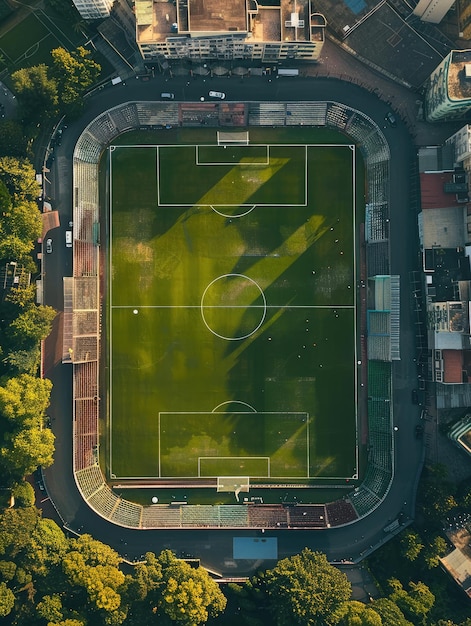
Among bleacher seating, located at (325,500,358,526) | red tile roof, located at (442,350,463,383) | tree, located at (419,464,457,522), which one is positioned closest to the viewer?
tree, located at (419,464,457,522)

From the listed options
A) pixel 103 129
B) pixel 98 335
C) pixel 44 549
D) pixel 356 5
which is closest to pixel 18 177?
pixel 103 129

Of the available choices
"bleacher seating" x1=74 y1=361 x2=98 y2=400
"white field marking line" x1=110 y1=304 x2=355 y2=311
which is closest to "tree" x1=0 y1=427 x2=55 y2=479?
"bleacher seating" x1=74 y1=361 x2=98 y2=400

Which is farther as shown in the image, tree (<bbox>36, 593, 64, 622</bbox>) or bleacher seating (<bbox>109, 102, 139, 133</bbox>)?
bleacher seating (<bbox>109, 102, 139, 133</bbox>)

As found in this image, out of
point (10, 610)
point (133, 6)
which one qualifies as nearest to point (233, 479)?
point (10, 610)

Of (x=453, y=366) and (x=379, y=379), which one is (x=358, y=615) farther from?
(x=453, y=366)

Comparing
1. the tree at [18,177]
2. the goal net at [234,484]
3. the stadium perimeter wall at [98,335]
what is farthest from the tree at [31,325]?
the goal net at [234,484]

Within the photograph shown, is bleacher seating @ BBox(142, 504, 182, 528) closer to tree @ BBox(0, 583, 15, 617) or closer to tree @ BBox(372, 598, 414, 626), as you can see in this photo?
tree @ BBox(0, 583, 15, 617)
